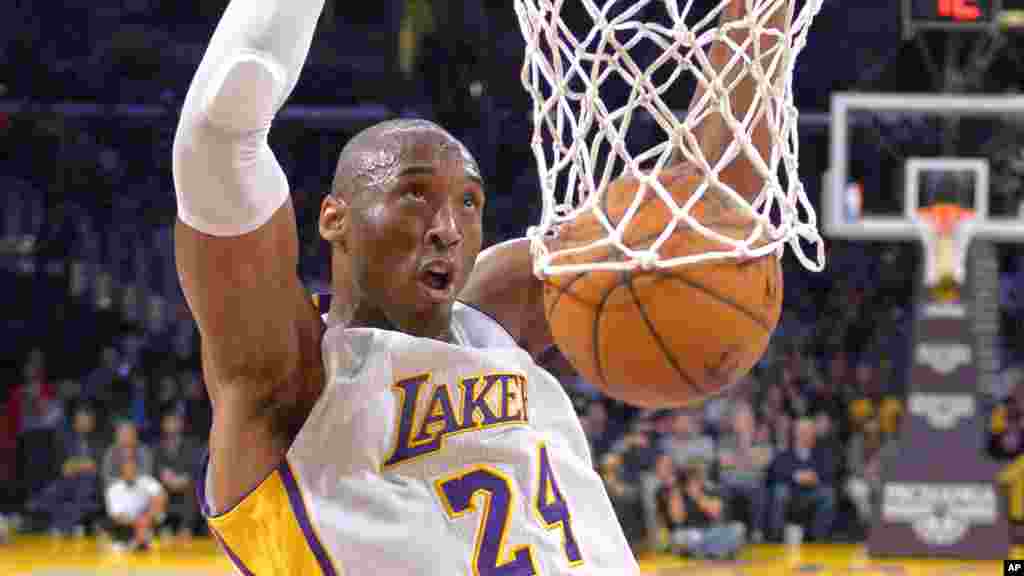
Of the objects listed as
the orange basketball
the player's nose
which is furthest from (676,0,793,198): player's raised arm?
the player's nose

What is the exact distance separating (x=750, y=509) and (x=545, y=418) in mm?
8697

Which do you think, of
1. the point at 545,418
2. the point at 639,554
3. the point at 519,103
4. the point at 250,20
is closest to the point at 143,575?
the point at 639,554

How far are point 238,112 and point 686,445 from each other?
9086 millimetres

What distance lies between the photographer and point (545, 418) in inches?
97.3

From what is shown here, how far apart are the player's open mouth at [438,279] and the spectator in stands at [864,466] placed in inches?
358

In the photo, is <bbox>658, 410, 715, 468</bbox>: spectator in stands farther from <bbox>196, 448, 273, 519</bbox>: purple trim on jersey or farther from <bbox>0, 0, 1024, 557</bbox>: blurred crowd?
<bbox>196, 448, 273, 519</bbox>: purple trim on jersey

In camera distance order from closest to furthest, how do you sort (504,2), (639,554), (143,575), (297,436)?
(297,436) → (143,575) → (639,554) → (504,2)

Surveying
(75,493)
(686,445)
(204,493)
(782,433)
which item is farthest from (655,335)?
(75,493)

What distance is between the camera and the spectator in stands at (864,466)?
11.3 metres

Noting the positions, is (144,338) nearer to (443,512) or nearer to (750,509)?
(750,509)

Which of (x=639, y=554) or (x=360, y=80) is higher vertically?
(x=360, y=80)

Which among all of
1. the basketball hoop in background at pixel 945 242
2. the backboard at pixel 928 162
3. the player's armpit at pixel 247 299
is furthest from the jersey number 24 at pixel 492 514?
the basketball hoop in background at pixel 945 242

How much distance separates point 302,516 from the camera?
219 cm

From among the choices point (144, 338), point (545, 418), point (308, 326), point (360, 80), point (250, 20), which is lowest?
point (144, 338)
